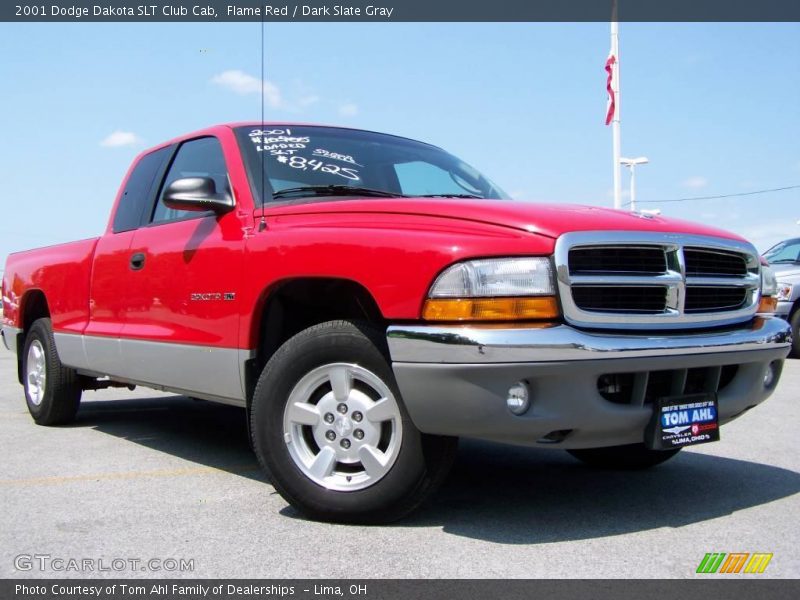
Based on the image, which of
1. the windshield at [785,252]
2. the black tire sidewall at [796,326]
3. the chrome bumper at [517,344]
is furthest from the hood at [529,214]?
the windshield at [785,252]

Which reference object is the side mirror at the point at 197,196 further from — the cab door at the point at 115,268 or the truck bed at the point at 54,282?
the truck bed at the point at 54,282

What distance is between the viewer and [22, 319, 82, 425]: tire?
6098mm

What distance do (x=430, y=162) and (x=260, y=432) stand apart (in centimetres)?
210

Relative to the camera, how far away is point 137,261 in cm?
491

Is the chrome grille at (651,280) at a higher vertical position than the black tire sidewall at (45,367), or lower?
higher

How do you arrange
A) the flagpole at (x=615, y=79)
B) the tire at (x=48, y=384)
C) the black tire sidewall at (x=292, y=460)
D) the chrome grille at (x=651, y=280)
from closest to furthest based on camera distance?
the chrome grille at (x=651, y=280)
the black tire sidewall at (x=292, y=460)
the tire at (x=48, y=384)
the flagpole at (x=615, y=79)

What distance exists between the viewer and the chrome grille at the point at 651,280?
3.18 metres

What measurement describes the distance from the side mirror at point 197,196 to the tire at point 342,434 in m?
0.97

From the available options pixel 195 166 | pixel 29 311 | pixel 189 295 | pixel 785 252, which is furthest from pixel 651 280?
pixel 785 252

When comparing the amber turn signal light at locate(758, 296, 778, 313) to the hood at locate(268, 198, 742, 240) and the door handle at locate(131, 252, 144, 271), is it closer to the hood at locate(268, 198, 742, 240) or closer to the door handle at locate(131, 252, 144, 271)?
the hood at locate(268, 198, 742, 240)

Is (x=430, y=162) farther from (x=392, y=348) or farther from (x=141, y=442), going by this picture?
(x=141, y=442)

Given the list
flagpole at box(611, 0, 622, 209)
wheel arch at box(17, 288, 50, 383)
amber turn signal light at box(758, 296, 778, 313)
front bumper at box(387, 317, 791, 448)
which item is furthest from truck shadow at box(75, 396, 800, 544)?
flagpole at box(611, 0, 622, 209)

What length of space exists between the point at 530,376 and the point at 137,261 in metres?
2.78

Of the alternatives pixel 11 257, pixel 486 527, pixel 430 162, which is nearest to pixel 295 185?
pixel 430 162
